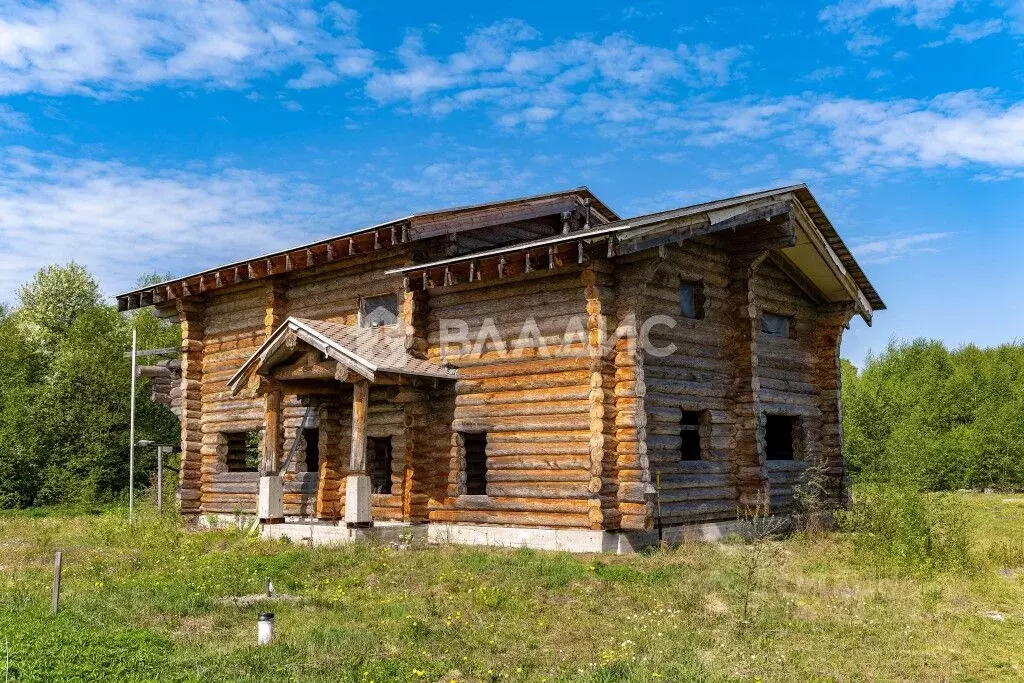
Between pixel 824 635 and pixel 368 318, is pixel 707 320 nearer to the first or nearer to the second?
pixel 368 318

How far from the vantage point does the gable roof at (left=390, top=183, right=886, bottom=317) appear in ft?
51.1

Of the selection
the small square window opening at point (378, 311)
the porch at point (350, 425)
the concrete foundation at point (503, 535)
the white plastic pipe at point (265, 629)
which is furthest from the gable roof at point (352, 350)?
the white plastic pipe at point (265, 629)

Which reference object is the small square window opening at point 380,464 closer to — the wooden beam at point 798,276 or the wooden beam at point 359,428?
the wooden beam at point 359,428

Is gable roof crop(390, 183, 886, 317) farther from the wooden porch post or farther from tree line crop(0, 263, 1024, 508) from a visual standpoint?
tree line crop(0, 263, 1024, 508)

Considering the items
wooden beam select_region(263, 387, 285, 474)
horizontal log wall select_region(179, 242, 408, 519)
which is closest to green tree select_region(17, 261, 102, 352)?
horizontal log wall select_region(179, 242, 408, 519)

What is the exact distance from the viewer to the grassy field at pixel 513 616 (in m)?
8.90

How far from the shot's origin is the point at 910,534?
1456 centimetres

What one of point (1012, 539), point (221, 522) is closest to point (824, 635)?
point (1012, 539)

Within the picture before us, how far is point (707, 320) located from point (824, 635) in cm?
928

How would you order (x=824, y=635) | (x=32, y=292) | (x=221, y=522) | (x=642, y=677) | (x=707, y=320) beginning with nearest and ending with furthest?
(x=642, y=677), (x=824, y=635), (x=707, y=320), (x=221, y=522), (x=32, y=292)

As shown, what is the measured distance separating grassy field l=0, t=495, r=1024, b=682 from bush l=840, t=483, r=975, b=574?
248 mm

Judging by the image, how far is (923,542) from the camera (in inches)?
565

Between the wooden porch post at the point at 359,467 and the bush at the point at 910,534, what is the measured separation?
9307mm

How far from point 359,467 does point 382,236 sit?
505 cm
